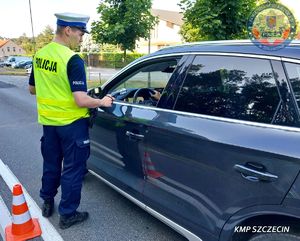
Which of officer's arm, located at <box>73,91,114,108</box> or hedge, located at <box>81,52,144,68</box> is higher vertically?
officer's arm, located at <box>73,91,114,108</box>

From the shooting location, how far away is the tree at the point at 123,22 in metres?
10.8

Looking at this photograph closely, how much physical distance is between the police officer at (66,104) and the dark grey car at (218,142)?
1.34ft

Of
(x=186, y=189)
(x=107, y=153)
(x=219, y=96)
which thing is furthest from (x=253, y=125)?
(x=107, y=153)

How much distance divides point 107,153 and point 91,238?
86 cm

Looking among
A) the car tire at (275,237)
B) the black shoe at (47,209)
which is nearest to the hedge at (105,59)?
the black shoe at (47,209)

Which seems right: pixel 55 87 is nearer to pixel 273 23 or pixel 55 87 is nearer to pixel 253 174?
pixel 253 174

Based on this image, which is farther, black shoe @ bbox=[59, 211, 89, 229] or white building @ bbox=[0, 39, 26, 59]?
white building @ bbox=[0, 39, 26, 59]

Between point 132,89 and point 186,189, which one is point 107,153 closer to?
point 132,89

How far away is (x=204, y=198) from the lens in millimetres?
2107

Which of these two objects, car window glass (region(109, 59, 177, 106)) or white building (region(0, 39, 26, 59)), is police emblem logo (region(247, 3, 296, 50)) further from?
white building (region(0, 39, 26, 59))

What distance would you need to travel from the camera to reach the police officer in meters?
2.59

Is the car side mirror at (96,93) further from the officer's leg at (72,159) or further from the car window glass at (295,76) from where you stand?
the car window glass at (295,76)

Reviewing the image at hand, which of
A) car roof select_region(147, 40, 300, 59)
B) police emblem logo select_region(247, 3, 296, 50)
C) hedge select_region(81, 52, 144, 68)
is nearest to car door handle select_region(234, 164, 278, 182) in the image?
car roof select_region(147, 40, 300, 59)

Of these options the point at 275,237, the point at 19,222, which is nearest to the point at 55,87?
the point at 19,222
